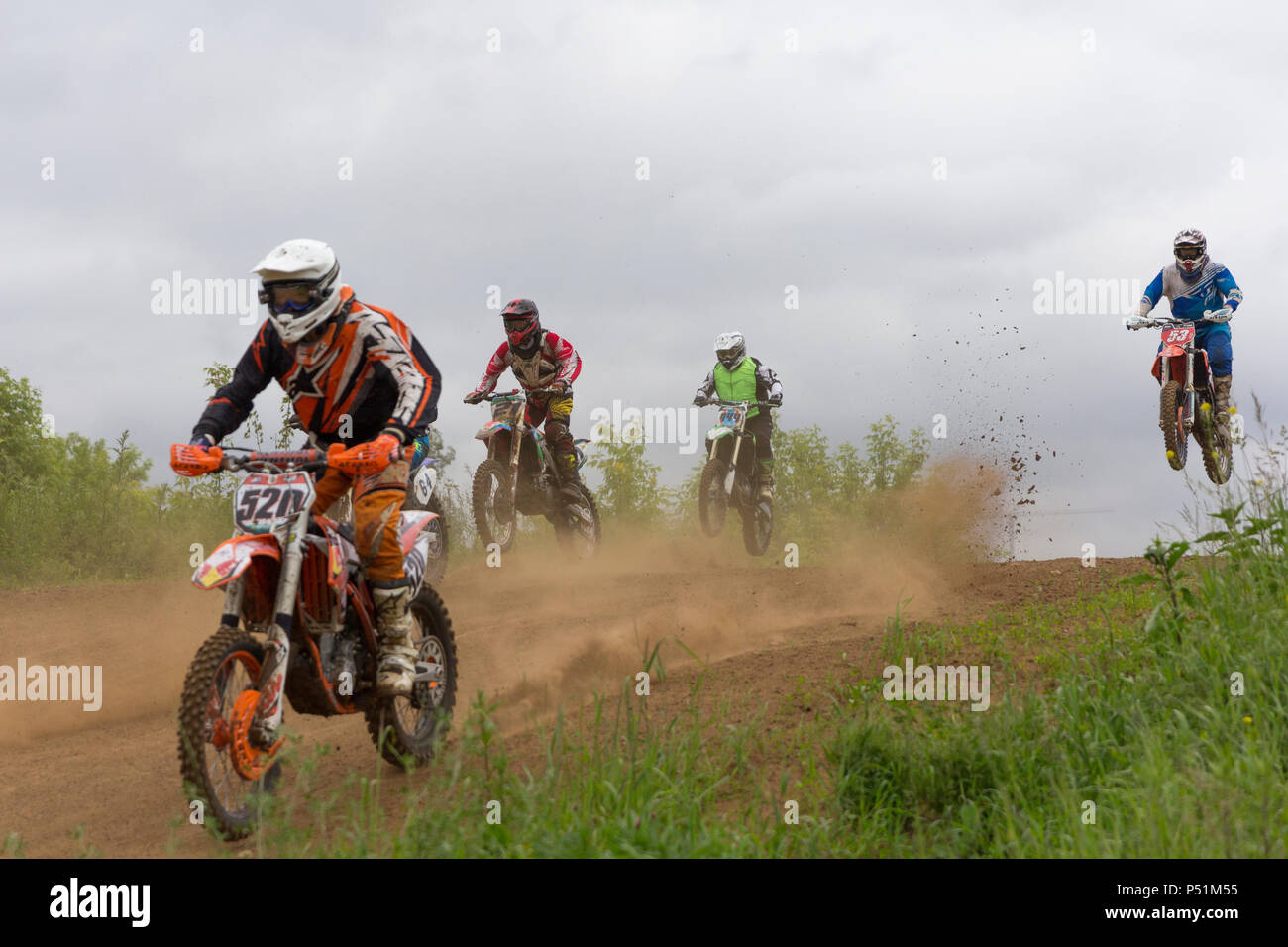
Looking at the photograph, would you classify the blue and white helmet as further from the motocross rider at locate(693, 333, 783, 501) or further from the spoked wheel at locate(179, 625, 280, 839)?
the spoked wheel at locate(179, 625, 280, 839)

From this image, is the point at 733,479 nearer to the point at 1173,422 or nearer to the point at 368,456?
the point at 1173,422

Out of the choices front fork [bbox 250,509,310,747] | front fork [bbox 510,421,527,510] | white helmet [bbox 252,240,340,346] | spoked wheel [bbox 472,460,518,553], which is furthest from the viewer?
front fork [bbox 510,421,527,510]

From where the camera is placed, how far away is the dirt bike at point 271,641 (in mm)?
4773

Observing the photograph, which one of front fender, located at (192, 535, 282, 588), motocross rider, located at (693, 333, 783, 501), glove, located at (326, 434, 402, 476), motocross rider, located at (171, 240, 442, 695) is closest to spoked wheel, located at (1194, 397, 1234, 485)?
motocross rider, located at (693, 333, 783, 501)

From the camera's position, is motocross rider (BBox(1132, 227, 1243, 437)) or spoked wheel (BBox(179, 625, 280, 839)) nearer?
spoked wheel (BBox(179, 625, 280, 839))

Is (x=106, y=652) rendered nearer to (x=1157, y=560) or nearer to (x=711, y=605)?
(x=711, y=605)

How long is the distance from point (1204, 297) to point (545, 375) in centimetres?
838

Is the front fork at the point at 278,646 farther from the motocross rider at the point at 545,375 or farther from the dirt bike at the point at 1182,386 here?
the dirt bike at the point at 1182,386

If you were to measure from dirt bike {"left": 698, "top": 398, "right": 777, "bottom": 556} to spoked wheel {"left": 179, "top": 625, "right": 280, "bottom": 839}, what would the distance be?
9.16m

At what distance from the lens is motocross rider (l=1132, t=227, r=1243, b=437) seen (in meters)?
13.0

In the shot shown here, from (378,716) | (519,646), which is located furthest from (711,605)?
(378,716)

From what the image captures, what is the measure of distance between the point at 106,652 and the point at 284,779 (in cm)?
474

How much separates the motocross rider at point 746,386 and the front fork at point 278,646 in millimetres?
10072

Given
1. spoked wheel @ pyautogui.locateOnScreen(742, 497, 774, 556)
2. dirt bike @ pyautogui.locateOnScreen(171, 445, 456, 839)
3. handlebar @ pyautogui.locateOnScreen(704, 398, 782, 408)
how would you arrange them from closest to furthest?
1. dirt bike @ pyautogui.locateOnScreen(171, 445, 456, 839)
2. handlebar @ pyautogui.locateOnScreen(704, 398, 782, 408)
3. spoked wheel @ pyautogui.locateOnScreen(742, 497, 774, 556)
